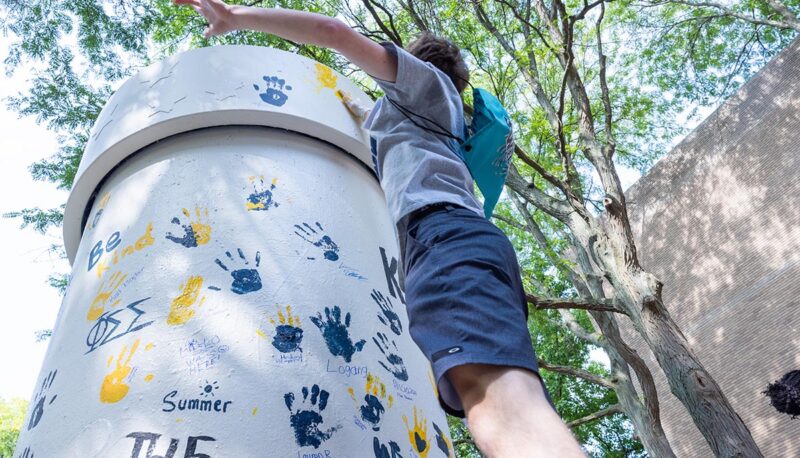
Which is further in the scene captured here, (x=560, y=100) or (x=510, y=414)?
(x=560, y=100)

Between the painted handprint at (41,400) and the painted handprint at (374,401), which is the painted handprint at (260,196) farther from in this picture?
the painted handprint at (41,400)

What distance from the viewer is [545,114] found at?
25.6 feet

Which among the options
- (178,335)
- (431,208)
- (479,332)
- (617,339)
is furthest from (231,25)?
(617,339)

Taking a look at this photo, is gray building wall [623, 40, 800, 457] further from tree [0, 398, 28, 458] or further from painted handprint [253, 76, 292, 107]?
tree [0, 398, 28, 458]

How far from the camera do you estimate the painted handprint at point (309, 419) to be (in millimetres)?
2102

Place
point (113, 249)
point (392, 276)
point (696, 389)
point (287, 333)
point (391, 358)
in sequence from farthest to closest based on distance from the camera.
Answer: point (696, 389) → point (392, 276) → point (113, 249) → point (391, 358) → point (287, 333)

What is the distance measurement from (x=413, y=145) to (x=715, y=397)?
14.6ft

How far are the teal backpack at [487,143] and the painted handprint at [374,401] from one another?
0.85 metres

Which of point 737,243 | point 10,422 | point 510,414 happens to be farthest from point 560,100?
point 10,422

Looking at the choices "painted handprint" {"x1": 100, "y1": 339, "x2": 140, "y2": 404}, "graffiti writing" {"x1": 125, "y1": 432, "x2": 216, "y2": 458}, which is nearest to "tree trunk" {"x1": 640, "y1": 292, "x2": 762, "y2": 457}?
"graffiti writing" {"x1": 125, "y1": 432, "x2": 216, "y2": 458}

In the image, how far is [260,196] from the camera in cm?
274

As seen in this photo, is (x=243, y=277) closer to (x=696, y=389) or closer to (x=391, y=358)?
(x=391, y=358)

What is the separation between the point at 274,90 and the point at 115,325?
4.37 ft

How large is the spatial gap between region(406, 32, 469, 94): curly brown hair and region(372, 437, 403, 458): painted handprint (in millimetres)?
1319
